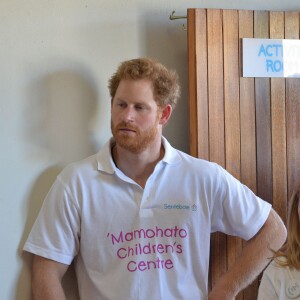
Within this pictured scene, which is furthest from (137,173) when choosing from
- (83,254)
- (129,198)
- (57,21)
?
(57,21)

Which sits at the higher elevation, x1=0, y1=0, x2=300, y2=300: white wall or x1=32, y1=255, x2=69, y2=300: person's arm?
x1=0, y1=0, x2=300, y2=300: white wall

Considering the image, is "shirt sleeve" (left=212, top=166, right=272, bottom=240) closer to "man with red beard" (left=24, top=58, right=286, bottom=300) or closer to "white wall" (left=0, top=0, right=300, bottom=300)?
"man with red beard" (left=24, top=58, right=286, bottom=300)

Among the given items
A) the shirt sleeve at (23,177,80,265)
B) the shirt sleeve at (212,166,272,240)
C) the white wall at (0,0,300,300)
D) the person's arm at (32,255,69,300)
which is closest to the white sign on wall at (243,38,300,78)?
the white wall at (0,0,300,300)

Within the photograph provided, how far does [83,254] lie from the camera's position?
1.52 m

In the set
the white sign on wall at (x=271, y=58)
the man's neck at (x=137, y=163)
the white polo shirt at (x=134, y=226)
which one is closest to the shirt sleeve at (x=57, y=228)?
the white polo shirt at (x=134, y=226)

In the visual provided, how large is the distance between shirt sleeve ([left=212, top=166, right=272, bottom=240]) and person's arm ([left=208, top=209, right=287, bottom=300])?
0.09ft

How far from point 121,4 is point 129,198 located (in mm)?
649

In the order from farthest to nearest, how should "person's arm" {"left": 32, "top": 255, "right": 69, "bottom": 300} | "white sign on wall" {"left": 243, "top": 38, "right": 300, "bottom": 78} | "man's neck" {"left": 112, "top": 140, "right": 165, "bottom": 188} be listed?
"white sign on wall" {"left": 243, "top": 38, "right": 300, "bottom": 78}
"man's neck" {"left": 112, "top": 140, "right": 165, "bottom": 188}
"person's arm" {"left": 32, "top": 255, "right": 69, "bottom": 300}

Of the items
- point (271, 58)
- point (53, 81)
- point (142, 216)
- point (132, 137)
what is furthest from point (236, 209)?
point (53, 81)

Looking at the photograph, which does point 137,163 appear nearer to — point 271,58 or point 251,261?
point 251,261

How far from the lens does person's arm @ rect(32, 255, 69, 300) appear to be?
1451mm

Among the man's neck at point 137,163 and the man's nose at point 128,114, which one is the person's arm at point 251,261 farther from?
the man's nose at point 128,114

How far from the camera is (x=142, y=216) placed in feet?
4.96

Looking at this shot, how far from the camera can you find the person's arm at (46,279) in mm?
1451
